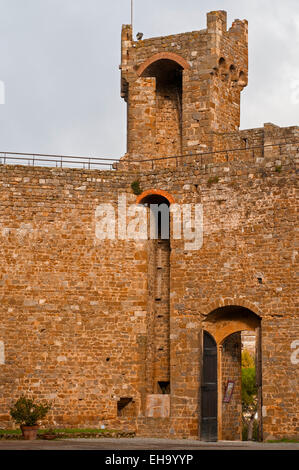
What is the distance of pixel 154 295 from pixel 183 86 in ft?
21.0

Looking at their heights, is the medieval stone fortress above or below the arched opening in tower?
below

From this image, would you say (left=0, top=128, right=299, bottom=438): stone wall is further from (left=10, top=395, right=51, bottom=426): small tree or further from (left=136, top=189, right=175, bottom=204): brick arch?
(left=10, top=395, right=51, bottom=426): small tree

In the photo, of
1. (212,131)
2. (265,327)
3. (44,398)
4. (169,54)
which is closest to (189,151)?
(212,131)

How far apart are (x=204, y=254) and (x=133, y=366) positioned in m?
3.60

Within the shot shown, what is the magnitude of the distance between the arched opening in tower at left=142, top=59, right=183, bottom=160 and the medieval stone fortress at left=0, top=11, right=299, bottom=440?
2172 millimetres

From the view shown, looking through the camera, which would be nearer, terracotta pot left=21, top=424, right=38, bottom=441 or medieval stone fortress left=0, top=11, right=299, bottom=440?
terracotta pot left=21, top=424, right=38, bottom=441

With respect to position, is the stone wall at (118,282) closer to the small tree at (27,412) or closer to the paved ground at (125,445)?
the small tree at (27,412)

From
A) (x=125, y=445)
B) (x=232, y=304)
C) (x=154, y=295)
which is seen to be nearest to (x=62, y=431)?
(x=125, y=445)

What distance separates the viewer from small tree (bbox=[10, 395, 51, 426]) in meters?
21.5

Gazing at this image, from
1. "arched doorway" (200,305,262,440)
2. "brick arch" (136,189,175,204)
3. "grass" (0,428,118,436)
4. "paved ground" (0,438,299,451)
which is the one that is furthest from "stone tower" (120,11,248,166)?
"paved ground" (0,438,299,451)

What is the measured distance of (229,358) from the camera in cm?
2508

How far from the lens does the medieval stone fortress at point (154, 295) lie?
2253cm

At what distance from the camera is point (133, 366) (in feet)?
78.0

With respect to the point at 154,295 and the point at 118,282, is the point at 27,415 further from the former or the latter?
the point at 154,295
